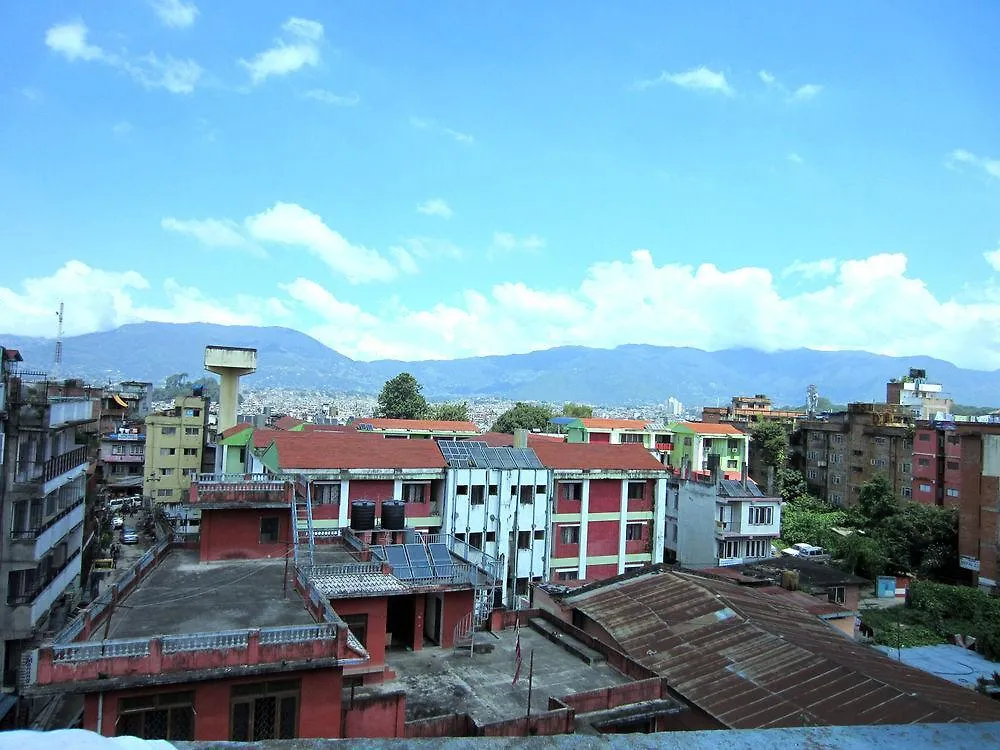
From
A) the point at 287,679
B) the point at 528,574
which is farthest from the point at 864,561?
the point at 287,679

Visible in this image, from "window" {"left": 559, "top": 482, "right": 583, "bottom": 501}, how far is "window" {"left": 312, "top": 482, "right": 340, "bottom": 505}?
10769 millimetres

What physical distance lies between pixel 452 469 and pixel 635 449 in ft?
35.5

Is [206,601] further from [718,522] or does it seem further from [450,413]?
[450,413]

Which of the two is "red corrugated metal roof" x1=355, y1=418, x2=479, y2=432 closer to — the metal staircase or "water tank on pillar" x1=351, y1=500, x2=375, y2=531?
"water tank on pillar" x1=351, y1=500, x2=375, y2=531

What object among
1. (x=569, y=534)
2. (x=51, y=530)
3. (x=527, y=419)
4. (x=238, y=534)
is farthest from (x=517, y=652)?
(x=527, y=419)

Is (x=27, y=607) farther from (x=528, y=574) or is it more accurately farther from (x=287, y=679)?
(x=528, y=574)

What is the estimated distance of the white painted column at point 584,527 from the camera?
33281mm

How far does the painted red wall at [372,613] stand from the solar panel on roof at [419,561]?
1.91 metres

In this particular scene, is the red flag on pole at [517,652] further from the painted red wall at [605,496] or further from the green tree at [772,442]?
the green tree at [772,442]

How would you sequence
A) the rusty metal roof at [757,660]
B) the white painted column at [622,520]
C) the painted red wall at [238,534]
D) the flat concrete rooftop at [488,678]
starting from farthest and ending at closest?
the white painted column at [622,520]
the painted red wall at [238,534]
the rusty metal roof at [757,660]
the flat concrete rooftop at [488,678]

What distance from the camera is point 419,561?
19000 millimetres

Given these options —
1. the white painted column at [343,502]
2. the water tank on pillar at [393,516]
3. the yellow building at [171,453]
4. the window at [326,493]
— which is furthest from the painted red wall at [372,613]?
the yellow building at [171,453]

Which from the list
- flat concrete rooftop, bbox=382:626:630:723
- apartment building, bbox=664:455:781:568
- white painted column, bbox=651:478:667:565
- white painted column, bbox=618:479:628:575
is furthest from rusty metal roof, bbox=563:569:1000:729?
apartment building, bbox=664:455:781:568

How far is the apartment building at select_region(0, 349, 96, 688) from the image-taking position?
72.1 feet
